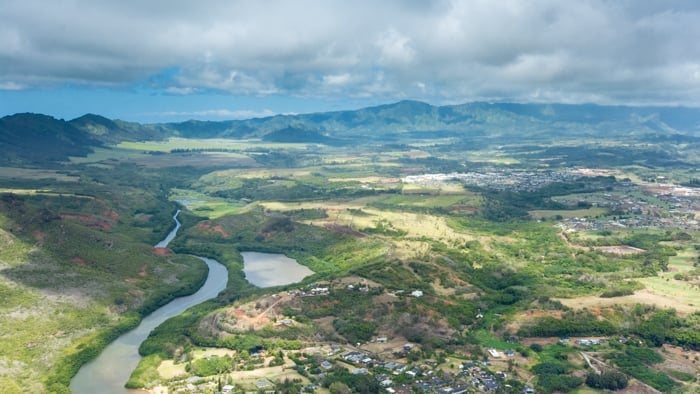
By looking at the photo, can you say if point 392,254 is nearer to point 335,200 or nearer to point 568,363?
point 568,363

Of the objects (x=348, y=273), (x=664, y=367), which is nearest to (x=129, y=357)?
(x=348, y=273)

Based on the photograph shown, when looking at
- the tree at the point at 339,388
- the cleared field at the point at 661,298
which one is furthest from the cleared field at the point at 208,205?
the tree at the point at 339,388

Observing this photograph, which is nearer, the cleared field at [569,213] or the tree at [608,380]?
the tree at [608,380]

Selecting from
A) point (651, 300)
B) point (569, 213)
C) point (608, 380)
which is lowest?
point (608, 380)

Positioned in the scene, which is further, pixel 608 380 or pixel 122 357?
pixel 122 357

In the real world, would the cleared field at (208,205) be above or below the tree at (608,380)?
above

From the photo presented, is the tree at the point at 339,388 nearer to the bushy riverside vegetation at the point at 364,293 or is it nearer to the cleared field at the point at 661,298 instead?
the bushy riverside vegetation at the point at 364,293

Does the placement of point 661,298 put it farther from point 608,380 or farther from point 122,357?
point 122,357

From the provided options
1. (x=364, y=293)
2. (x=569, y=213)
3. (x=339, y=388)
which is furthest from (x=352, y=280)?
(x=569, y=213)

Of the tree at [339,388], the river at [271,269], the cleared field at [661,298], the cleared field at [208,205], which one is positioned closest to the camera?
the tree at [339,388]
